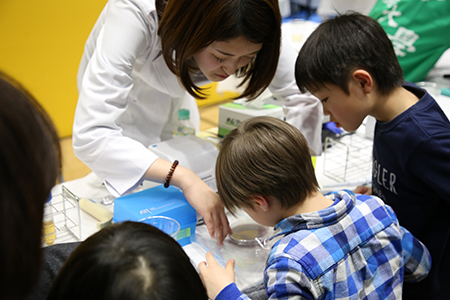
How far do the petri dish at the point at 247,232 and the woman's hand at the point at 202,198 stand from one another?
4cm

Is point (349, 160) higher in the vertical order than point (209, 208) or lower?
lower

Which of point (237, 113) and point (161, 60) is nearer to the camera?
point (161, 60)

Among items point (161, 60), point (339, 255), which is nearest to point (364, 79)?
point (339, 255)

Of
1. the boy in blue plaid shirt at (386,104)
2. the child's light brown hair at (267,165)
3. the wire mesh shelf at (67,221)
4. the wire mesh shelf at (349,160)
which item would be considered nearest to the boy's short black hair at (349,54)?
the boy in blue plaid shirt at (386,104)

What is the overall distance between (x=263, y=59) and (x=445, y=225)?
2.34 feet

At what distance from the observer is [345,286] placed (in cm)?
82

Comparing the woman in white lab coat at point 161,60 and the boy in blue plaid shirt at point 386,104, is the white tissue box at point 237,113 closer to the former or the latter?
the woman in white lab coat at point 161,60

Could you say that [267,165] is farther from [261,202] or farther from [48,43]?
[48,43]

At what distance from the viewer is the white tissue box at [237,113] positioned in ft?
5.16

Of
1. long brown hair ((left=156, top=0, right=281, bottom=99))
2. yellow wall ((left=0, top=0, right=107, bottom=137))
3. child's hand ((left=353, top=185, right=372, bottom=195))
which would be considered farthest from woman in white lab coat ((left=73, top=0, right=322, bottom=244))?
yellow wall ((left=0, top=0, right=107, bottom=137))

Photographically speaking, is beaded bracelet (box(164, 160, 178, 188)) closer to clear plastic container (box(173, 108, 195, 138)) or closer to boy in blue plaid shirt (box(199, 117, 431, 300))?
boy in blue plaid shirt (box(199, 117, 431, 300))

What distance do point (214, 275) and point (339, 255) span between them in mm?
271

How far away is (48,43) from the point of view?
2297 mm

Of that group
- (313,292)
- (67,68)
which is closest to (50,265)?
(313,292)
